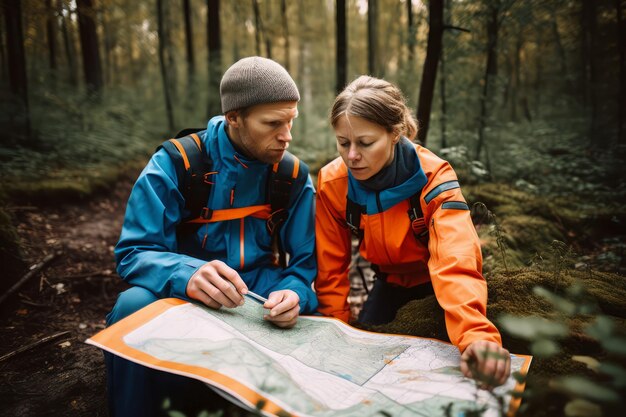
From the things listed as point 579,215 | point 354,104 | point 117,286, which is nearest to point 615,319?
point 354,104

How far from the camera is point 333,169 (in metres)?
2.70

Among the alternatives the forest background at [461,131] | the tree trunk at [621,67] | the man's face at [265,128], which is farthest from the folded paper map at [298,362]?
the tree trunk at [621,67]

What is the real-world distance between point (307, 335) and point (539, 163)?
7.60 m

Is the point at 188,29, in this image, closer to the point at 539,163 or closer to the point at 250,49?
the point at 250,49

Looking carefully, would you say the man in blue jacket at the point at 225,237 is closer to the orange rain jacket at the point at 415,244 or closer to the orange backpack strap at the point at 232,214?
the orange backpack strap at the point at 232,214

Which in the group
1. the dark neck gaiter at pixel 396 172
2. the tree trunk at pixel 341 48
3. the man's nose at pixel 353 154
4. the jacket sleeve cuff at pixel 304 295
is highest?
the tree trunk at pixel 341 48

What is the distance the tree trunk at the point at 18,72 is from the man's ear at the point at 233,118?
765 cm

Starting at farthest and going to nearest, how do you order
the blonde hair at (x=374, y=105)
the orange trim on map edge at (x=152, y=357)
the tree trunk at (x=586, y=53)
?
the tree trunk at (x=586, y=53) → the blonde hair at (x=374, y=105) → the orange trim on map edge at (x=152, y=357)

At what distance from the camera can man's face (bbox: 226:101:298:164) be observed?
8.27ft

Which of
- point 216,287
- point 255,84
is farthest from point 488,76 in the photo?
point 216,287

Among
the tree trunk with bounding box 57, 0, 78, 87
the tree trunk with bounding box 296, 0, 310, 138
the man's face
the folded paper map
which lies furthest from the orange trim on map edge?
the tree trunk with bounding box 296, 0, 310, 138

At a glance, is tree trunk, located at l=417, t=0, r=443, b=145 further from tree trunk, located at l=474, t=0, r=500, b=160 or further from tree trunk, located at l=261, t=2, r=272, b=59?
tree trunk, located at l=261, t=2, r=272, b=59

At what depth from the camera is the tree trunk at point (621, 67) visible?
582cm

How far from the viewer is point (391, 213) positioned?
248 cm
